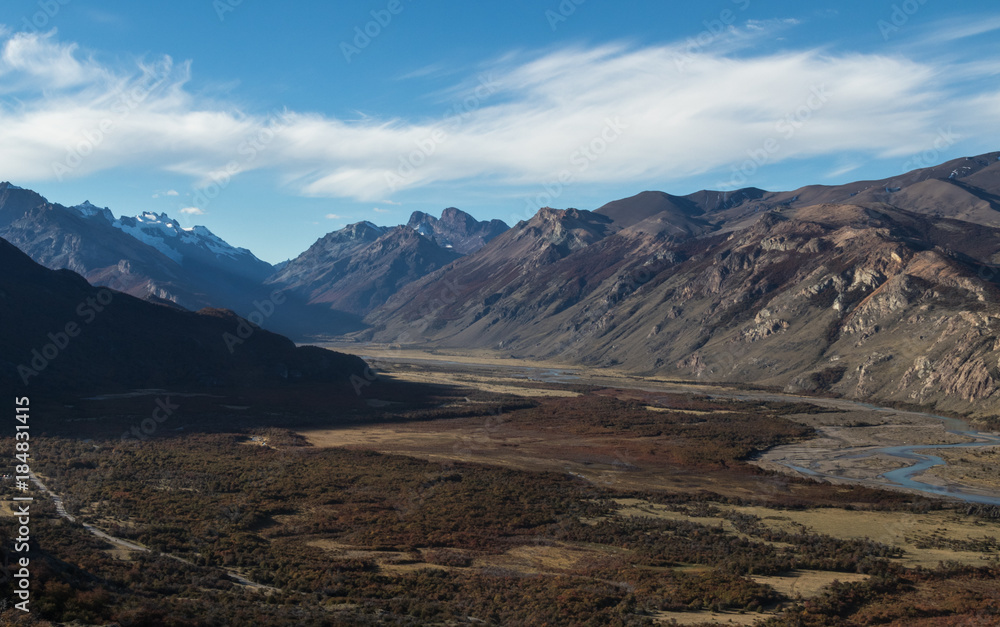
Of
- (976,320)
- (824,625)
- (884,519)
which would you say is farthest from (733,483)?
(976,320)

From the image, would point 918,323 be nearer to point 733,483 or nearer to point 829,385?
point 829,385

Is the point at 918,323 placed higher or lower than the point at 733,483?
higher

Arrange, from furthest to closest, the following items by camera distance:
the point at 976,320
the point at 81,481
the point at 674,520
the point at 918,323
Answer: the point at 918,323
the point at 976,320
the point at 81,481
the point at 674,520

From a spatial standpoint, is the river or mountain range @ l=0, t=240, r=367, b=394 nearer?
the river

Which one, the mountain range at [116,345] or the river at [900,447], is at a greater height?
the mountain range at [116,345]

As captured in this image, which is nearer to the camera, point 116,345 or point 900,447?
point 900,447

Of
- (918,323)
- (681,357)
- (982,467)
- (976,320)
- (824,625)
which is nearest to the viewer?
(824,625)

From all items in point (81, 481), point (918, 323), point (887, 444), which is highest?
point (918, 323)

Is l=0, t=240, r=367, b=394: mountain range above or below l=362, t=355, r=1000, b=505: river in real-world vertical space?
above

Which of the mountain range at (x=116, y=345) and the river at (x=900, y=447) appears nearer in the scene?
the river at (x=900, y=447)

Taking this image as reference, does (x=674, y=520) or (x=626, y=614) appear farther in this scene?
(x=674, y=520)

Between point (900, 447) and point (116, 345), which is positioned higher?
point (116, 345)
